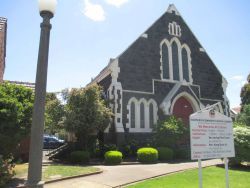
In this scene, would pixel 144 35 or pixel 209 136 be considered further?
pixel 144 35

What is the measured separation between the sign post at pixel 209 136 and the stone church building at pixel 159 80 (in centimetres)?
1391

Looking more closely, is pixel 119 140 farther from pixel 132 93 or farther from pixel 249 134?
pixel 249 134

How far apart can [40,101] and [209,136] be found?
516 cm

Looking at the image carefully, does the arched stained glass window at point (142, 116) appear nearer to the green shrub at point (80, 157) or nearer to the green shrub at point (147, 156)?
the green shrub at point (147, 156)

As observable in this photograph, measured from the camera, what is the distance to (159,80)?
25.5 metres

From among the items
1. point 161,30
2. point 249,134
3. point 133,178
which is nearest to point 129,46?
point 161,30

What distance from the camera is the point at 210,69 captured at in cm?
2923

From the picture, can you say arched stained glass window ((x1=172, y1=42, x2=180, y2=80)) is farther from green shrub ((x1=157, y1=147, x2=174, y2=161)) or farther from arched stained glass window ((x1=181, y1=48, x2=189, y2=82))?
green shrub ((x1=157, y1=147, x2=174, y2=161))

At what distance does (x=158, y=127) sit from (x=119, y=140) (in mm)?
3316

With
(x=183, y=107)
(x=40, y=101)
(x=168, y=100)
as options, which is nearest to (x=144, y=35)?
(x=168, y=100)

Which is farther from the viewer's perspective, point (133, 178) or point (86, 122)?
point (86, 122)

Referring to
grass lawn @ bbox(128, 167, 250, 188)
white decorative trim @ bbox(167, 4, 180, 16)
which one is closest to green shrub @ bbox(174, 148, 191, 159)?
grass lawn @ bbox(128, 167, 250, 188)

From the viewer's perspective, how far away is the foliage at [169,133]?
69.3 ft

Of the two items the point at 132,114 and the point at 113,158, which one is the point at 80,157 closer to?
the point at 113,158
